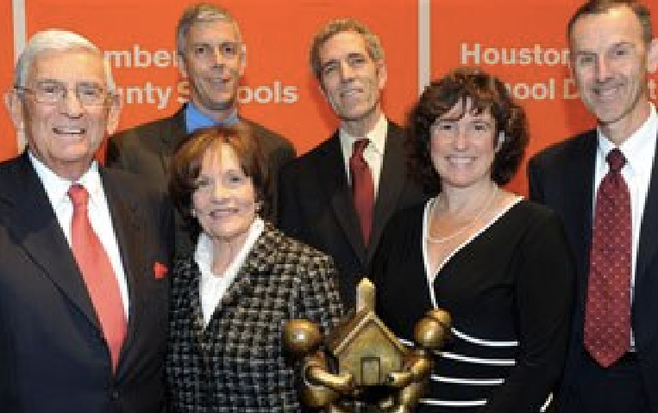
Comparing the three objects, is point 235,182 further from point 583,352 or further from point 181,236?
point 583,352

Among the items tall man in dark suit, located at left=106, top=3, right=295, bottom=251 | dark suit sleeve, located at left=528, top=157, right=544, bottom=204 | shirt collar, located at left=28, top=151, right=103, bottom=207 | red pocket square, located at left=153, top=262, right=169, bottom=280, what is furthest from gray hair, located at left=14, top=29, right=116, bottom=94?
dark suit sleeve, located at left=528, top=157, right=544, bottom=204

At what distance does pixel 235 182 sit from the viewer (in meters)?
2.77

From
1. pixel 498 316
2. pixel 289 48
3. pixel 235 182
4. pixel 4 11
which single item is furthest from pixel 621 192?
pixel 4 11

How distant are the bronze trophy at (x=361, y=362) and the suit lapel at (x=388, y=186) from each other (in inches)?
→ 55.1

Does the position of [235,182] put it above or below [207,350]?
above

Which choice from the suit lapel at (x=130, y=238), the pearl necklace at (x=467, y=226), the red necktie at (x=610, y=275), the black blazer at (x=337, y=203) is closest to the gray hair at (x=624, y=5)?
the red necktie at (x=610, y=275)

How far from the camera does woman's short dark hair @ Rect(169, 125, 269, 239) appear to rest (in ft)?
9.10

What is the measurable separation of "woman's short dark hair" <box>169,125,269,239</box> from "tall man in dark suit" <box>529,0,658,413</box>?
0.91 metres

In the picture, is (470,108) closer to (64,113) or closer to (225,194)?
(225,194)

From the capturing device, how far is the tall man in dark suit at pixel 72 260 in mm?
2572

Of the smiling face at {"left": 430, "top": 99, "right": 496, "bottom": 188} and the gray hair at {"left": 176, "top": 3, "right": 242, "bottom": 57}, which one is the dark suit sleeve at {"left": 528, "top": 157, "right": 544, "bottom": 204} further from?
the gray hair at {"left": 176, "top": 3, "right": 242, "bottom": 57}

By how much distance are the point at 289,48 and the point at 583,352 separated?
218 cm

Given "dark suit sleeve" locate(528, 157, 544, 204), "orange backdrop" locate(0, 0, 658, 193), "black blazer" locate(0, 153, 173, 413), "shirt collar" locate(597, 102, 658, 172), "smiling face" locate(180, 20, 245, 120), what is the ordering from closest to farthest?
"black blazer" locate(0, 153, 173, 413) → "shirt collar" locate(597, 102, 658, 172) → "dark suit sleeve" locate(528, 157, 544, 204) → "smiling face" locate(180, 20, 245, 120) → "orange backdrop" locate(0, 0, 658, 193)

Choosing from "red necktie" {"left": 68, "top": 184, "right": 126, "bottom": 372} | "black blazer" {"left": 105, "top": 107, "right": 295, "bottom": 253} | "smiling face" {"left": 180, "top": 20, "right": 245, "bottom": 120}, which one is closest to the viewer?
"red necktie" {"left": 68, "top": 184, "right": 126, "bottom": 372}
